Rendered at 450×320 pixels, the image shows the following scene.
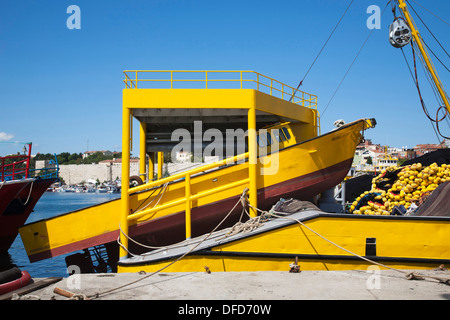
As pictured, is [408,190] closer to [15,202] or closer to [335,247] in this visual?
[335,247]

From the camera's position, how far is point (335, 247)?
602 cm

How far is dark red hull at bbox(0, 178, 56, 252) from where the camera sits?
12.5 m

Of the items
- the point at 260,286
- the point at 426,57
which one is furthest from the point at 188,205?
the point at 426,57

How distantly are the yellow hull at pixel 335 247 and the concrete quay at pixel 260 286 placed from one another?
446 mm

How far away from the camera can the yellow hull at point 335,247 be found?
230 inches

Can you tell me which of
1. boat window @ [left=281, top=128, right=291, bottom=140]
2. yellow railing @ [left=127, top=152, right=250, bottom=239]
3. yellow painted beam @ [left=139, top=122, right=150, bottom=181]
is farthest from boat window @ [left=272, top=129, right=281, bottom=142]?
yellow painted beam @ [left=139, top=122, right=150, bottom=181]

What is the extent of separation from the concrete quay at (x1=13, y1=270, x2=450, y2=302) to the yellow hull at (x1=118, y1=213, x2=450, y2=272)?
0.45m

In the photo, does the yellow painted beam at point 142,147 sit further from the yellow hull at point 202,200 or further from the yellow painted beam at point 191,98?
the yellow painted beam at point 191,98

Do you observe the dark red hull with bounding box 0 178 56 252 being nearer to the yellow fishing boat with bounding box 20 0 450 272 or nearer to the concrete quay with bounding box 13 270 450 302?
the yellow fishing boat with bounding box 20 0 450 272

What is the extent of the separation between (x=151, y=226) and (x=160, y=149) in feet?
9.57

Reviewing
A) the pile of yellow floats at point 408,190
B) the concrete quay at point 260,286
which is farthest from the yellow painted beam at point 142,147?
the pile of yellow floats at point 408,190
